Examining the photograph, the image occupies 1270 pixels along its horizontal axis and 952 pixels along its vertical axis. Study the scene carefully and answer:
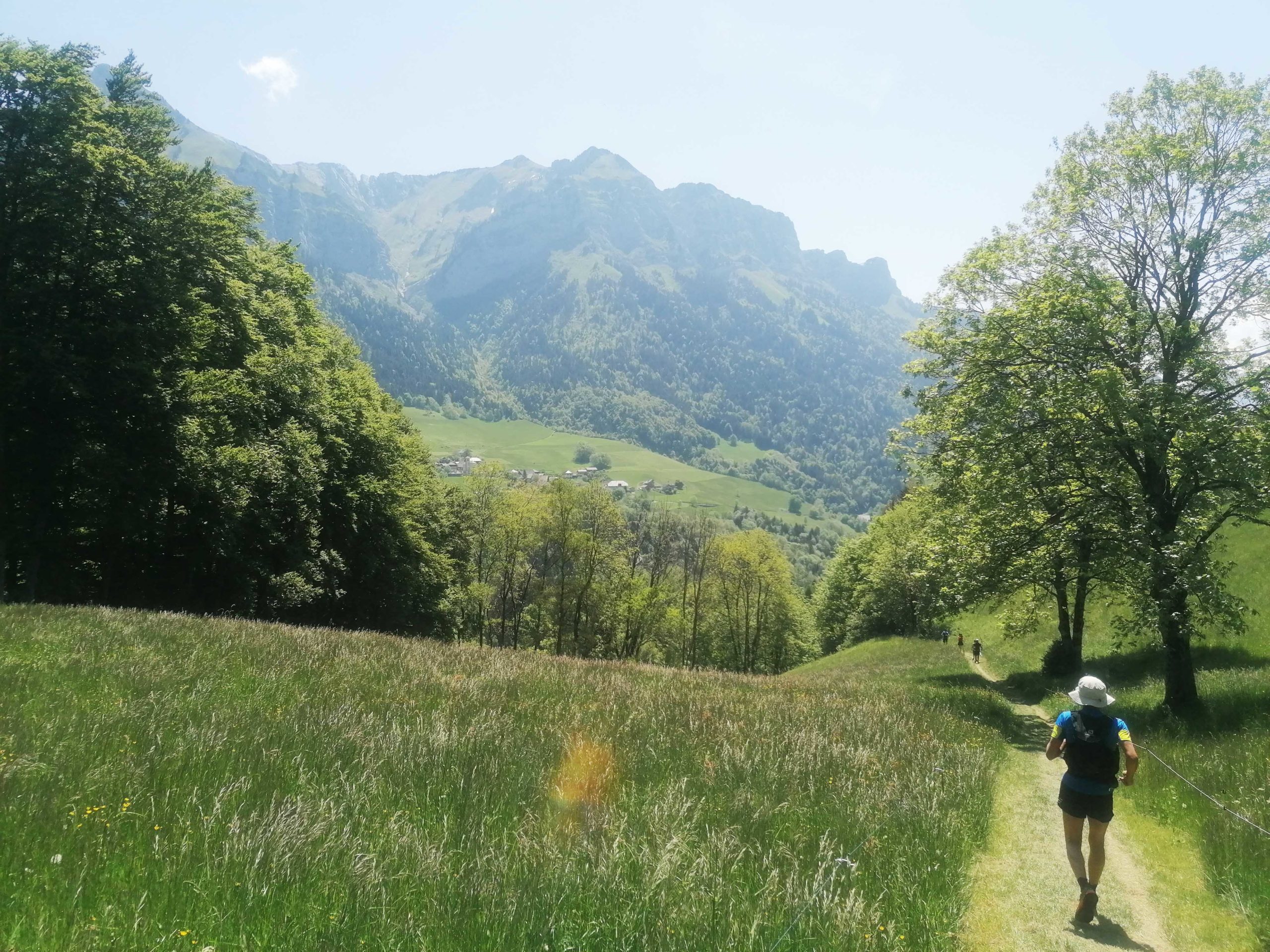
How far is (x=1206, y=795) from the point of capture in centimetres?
964

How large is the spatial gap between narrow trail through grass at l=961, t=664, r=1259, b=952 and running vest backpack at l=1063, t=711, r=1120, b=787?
4.09 feet

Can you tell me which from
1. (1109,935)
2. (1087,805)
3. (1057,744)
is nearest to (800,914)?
(1109,935)

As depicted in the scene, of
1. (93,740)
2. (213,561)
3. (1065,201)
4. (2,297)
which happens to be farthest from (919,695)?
(2,297)

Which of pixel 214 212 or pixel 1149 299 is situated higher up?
pixel 214 212

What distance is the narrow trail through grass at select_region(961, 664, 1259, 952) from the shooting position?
6434 millimetres

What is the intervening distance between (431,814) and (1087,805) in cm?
675

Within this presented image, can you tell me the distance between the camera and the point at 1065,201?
1800cm

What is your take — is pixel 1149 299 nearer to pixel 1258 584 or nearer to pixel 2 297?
pixel 1258 584

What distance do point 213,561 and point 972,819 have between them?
31.5m

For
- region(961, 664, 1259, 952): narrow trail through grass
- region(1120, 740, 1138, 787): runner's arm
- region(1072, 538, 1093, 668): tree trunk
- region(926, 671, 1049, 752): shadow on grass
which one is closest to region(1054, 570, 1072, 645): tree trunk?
region(1072, 538, 1093, 668): tree trunk

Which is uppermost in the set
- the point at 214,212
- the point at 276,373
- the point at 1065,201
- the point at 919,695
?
the point at 214,212

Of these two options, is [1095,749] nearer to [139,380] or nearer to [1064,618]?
[1064,618]

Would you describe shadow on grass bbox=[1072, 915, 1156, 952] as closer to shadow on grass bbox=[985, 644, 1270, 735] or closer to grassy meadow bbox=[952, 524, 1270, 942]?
grassy meadow bbox=[952, 524, 1270, 942]

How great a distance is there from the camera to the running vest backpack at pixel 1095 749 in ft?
24.7
